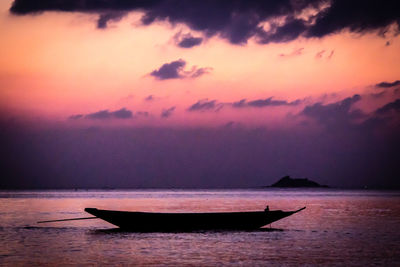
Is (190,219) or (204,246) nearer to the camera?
(204,246)

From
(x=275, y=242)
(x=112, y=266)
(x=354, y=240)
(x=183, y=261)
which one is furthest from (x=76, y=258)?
(x=354, y=240)

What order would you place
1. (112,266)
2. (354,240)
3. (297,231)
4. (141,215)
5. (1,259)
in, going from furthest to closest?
(297,231)
(141,215)
(354,240)
(1,259)
(112,266)

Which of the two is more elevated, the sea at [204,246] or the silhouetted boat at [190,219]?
the silhouetted boat at [190,219]

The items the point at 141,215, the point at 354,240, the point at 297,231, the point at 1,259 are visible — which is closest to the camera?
the point at 1,259

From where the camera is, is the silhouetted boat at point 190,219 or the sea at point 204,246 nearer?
the sea at point 204,246

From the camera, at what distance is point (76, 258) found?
2225cm

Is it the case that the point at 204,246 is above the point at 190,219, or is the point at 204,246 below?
below

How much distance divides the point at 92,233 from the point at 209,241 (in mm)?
8328

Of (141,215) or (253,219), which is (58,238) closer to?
(141,215)

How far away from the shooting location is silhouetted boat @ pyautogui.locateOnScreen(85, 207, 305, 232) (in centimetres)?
3094

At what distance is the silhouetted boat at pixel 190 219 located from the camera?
3094cm

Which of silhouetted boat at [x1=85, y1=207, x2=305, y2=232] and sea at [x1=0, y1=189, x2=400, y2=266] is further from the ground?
silhouetted boat at [x1=85, y1=207, x2=305, y2=232]

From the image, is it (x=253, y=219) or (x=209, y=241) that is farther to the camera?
(x=253, y=219)

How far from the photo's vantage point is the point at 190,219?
31.0 m
